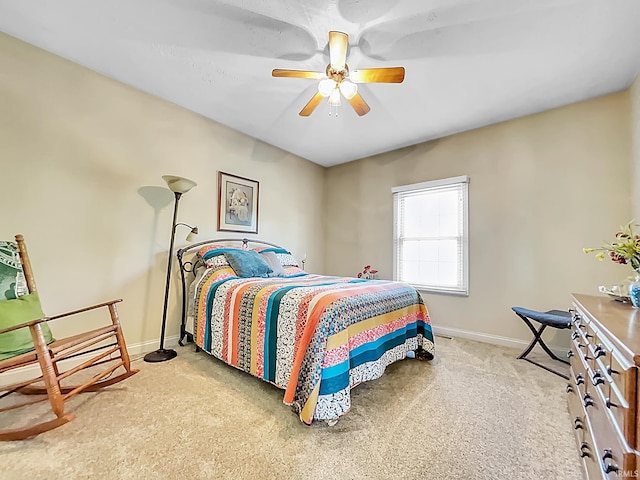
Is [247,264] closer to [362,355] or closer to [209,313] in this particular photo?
[209,313]

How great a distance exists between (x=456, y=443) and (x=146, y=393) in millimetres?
2068

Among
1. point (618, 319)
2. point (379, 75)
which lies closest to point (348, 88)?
point (379, 75)

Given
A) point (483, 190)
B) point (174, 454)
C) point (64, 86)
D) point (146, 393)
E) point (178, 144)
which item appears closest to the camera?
point (174, 454)

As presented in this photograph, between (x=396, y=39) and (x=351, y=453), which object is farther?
(x=396, y=39)

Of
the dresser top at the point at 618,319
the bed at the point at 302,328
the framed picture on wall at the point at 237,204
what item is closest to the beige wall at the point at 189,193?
the framed picture on wall at the point at 237,204

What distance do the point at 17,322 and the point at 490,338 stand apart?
4246 mm

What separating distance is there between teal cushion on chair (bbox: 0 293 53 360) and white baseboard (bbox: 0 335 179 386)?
2.15 feet

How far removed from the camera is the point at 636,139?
243 centimetres

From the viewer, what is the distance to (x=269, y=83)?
2623 mm

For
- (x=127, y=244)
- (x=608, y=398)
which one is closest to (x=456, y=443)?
(x=608, y=398)

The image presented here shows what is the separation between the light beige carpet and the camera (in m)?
1.31

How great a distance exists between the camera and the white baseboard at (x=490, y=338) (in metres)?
2.82

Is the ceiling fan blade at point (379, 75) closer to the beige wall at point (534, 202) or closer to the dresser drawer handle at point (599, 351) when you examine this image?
the dresser drawer handle at point (599, 351)

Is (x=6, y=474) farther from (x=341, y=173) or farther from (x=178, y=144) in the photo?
(x=341, y=173)
